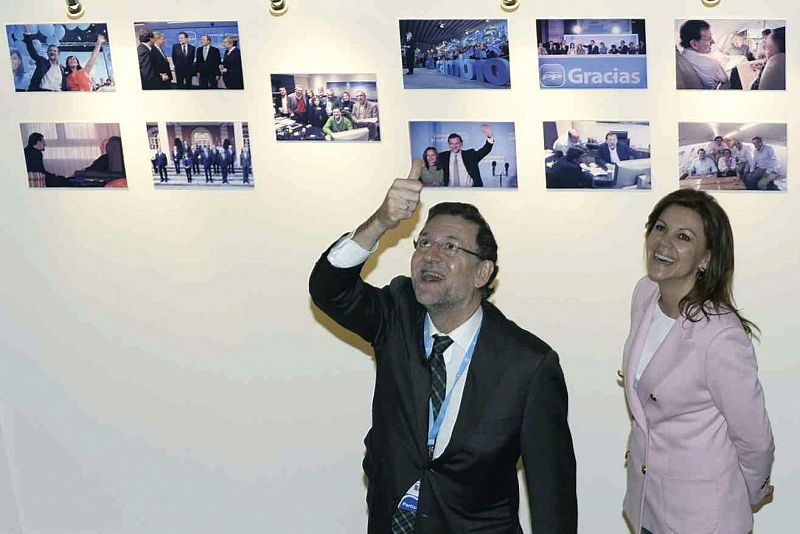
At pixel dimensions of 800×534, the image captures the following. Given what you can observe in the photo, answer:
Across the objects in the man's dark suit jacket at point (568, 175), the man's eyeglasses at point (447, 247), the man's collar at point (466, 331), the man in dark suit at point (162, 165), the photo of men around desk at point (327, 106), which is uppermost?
the photo of men around desk at point (327, 106)

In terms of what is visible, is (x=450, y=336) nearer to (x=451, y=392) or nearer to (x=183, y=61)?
(x=451, y=392)

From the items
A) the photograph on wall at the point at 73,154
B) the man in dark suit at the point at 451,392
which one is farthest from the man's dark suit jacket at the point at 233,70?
the man in dark suit at the point at 451,392

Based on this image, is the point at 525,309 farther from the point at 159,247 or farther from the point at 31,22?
the point at 31,22

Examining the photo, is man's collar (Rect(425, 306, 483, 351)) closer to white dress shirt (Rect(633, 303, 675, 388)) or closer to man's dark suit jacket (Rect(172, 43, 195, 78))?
white dress shirt (Rect(633, 303, 675, 388))

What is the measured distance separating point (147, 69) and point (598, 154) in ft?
6.09

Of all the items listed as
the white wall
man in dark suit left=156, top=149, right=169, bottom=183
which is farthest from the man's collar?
man in dark suit left=156, top=149, right=169, bottom=183

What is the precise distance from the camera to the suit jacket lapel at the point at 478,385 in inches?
124

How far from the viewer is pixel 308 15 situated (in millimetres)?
4152

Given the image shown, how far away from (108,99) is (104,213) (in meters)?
0.49

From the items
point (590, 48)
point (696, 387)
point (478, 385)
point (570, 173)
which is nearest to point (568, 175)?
point (570, 173)

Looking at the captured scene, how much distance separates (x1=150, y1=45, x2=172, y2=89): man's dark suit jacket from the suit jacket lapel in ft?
6.15

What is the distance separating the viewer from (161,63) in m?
4.29

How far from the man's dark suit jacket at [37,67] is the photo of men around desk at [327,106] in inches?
35.3

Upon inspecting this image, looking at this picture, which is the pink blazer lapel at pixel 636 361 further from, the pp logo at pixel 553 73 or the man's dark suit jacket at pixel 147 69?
the man's dark suit jacket at pixel 147 69
